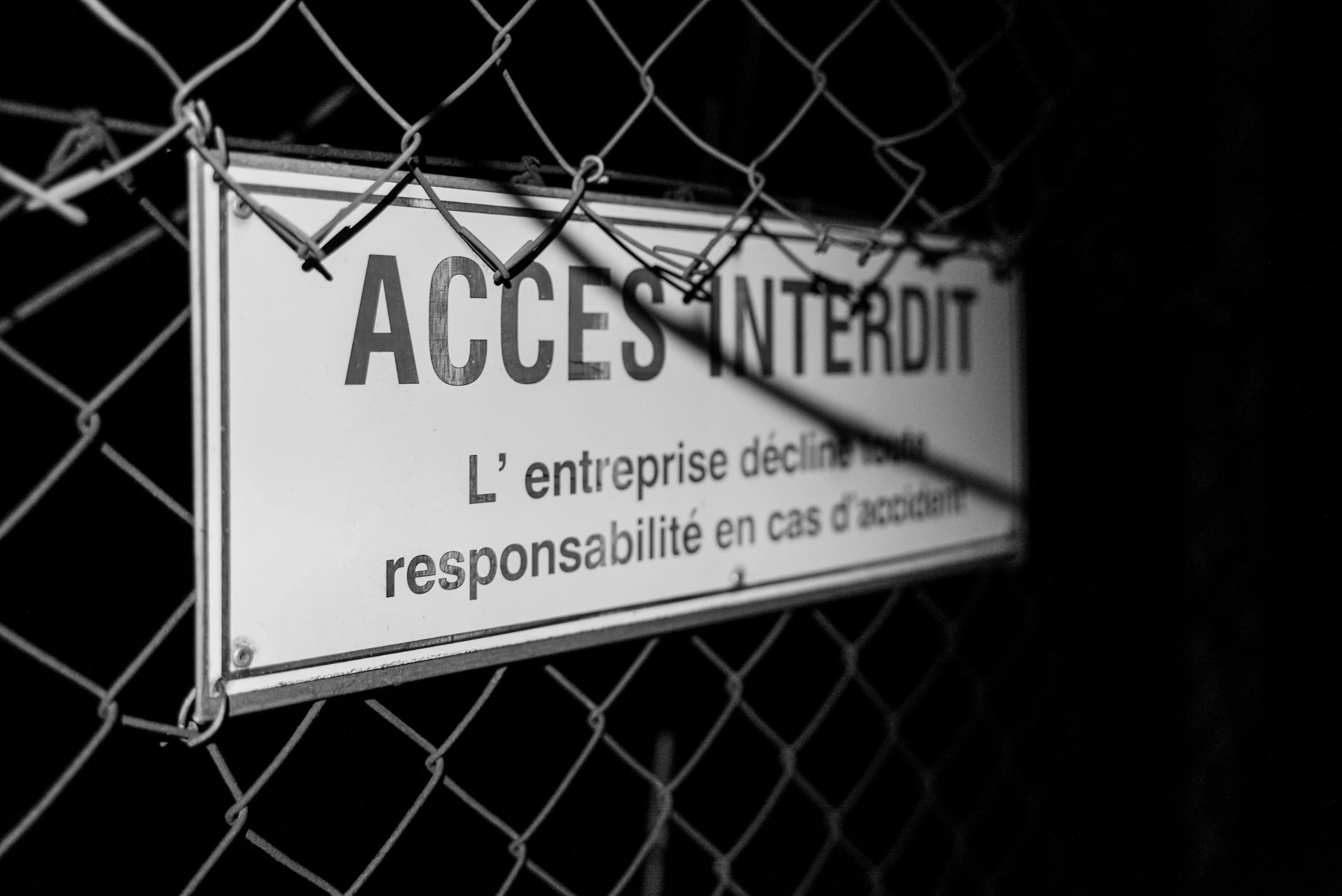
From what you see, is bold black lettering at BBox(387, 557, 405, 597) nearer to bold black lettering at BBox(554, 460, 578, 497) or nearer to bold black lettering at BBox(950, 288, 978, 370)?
bold black lettering at BBox(554, 460, 578, 497)

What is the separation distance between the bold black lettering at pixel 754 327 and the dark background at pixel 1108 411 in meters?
0.42

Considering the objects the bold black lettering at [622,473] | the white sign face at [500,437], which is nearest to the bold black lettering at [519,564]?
the white sign face at [500,437]

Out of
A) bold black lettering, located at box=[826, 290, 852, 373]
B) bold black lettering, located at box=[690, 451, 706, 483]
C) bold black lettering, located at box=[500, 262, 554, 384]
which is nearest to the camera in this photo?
bold black lettering, located at box=[500, 262, 554, 384]

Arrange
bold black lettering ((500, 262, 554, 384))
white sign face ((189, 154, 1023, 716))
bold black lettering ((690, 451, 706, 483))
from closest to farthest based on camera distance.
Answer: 1. white sign face ((189, 154, 1023, 716))
2. bold black lettering ((500, 262, 554, 384))
3. bold black lettering ((690, 451, 706, 483))

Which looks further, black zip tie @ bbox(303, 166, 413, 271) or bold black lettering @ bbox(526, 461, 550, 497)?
bold black lettering @ bbox(526, 461, 550, 497)

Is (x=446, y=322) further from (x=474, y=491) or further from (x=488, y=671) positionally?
(x=488, y=671)

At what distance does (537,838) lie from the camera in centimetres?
139

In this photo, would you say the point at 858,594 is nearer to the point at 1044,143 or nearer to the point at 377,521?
the point at 377,521

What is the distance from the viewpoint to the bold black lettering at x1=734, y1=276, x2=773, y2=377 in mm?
1041

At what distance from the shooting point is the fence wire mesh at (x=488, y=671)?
1204 millimetres

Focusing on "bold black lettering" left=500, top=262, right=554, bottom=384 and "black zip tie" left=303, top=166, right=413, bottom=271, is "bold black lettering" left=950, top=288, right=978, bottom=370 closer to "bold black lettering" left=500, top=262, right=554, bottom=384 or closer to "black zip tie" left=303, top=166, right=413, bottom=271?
"bold black lettering" left=500, top=262, right=554, bottom=384

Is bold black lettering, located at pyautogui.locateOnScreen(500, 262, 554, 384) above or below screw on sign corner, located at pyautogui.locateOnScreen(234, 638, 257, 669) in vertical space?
above

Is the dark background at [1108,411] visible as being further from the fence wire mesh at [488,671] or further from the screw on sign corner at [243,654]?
the screw on sign corner at [243,654]

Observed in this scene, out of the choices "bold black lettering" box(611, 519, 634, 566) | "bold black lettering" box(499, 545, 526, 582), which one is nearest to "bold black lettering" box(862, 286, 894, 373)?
"bold black lettering" box(611, 519, 634, 566)
